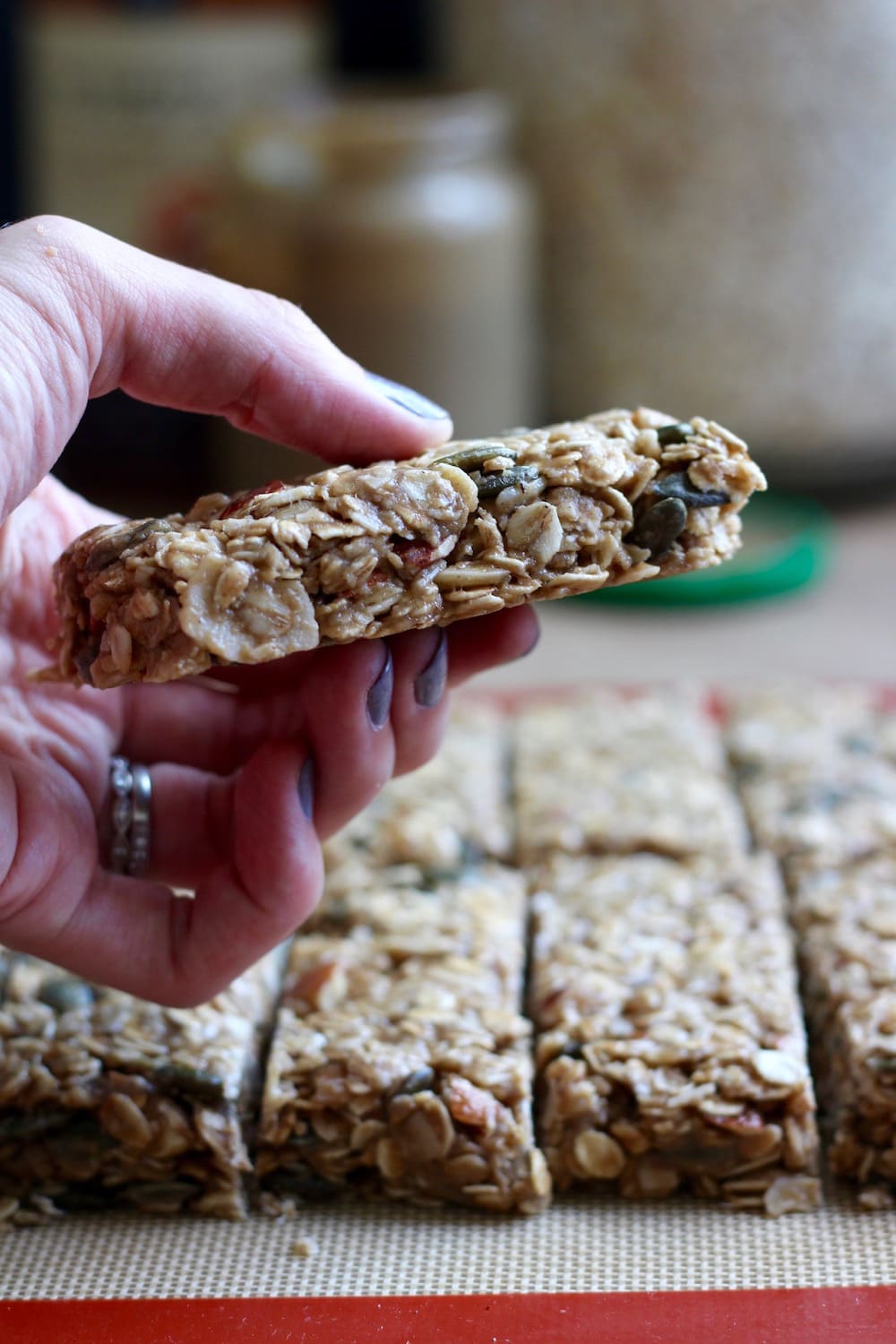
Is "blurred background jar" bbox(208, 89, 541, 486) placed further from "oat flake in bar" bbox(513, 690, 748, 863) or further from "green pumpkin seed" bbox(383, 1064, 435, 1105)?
"green pumpkin seed" bbox(383, 1064, 435, 1105)

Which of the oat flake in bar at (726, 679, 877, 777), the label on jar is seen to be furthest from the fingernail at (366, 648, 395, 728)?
the label on jar

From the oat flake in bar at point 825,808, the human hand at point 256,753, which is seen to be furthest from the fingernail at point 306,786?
the oat flake in bar at point 825,808

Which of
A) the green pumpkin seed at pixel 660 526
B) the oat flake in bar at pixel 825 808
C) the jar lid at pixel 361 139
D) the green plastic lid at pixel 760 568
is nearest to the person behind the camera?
the green pumpkin seed at pixel 660 526

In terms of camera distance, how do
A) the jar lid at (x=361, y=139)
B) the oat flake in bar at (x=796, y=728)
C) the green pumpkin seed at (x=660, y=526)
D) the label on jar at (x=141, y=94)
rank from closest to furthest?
the green pumpkin seed at (x=660, y=526) < the oat flake in bar at (x=796, y=728) < the jar lid at (x=361, y=139) < the label on jar at (x=141, y=94)

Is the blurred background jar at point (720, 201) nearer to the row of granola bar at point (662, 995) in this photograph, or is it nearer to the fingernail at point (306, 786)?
the row of granola bar at point (662, 995)

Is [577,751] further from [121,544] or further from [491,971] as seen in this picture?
[121,544]

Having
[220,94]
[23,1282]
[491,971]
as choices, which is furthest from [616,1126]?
[220,94]
